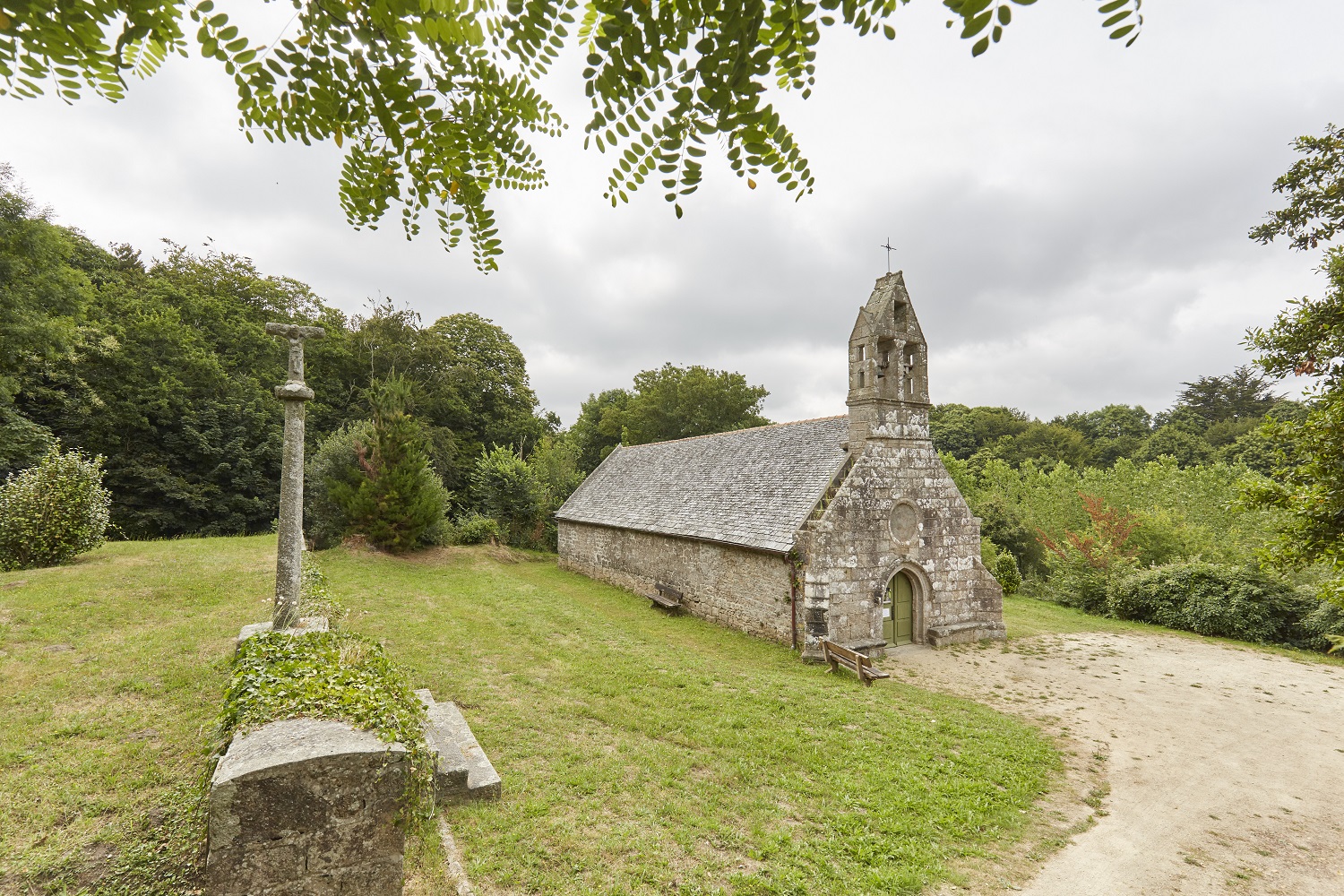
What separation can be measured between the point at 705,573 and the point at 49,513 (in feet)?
51.3

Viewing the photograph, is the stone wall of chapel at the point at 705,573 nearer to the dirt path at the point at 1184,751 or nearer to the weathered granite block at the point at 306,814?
the dirt path at the point at 1184,751

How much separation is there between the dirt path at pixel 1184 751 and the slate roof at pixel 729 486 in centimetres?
429

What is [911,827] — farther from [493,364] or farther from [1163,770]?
[493,364]

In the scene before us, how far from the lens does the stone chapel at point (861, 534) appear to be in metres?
12.5

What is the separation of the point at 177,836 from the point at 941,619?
46.1 feet

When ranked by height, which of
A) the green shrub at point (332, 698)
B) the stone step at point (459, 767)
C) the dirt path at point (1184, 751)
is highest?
the green shrub at point (332, 698)

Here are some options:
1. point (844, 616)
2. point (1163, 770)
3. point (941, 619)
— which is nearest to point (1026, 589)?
point (941, 619)

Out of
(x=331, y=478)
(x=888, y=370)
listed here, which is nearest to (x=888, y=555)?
(x=888, y=370)

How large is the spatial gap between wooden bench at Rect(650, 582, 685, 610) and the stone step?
9.66m

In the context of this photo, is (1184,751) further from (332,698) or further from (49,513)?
(49,513)

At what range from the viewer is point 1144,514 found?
2020 cm

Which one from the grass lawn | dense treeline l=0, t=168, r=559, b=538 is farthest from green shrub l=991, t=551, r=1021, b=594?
dense treeline l=0, t=168, r=559, b=538

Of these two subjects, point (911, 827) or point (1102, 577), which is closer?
point (911, 827)

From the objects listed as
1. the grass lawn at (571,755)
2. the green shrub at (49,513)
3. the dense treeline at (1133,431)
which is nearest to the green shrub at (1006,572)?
the grass lawn at (571,755)
